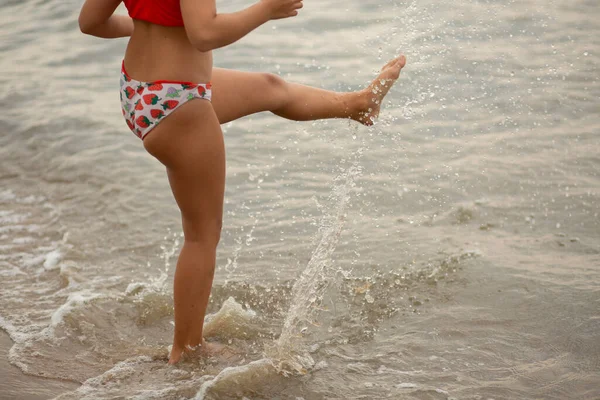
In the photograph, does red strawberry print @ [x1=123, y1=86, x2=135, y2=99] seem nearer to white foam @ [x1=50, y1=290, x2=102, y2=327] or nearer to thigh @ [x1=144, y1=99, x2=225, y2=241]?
thigh @ [x1=144, y1=99, x2=225, y2=241]

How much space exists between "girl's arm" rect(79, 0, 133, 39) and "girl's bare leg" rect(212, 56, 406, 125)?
426mm

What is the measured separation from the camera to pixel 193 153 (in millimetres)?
3170

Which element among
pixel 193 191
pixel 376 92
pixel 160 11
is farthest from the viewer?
pixel 376 92

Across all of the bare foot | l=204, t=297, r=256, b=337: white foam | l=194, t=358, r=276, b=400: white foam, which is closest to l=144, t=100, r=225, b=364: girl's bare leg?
l=194, t=358, r=276, b=400: white foam

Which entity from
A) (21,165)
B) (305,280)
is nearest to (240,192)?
(305,280)

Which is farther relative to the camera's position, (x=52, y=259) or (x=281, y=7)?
(x=52, y=259)

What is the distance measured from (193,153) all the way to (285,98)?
2.18 ft

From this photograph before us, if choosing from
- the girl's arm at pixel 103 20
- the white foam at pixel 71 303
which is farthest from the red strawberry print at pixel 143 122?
the white foam at pixel 71 303

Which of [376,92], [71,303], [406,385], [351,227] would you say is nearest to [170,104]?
[376,92]

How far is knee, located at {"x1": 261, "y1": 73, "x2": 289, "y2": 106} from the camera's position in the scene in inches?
142

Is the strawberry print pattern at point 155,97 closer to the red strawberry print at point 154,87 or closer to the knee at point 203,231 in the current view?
the red strawberry print at point 154,87

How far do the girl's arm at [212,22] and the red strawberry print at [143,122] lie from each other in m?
0.39

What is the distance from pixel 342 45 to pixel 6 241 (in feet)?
13.6

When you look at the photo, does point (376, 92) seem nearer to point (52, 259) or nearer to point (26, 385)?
point (26, 385)
